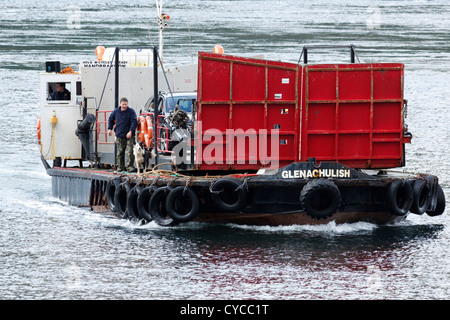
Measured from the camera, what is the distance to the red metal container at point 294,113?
18.3 meters

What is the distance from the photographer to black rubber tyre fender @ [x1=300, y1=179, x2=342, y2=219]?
695 inches

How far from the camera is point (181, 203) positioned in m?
18.3

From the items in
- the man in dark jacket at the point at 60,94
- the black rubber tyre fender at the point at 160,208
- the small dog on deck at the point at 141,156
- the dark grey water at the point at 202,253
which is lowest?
the dark grey water at the point at 202,253

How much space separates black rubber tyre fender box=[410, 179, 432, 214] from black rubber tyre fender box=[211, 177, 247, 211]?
10.6 ft

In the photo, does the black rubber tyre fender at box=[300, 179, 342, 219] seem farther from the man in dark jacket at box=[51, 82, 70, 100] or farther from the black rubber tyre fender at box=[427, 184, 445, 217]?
the man in dark jacket at box=[51, 82, 70, 100]

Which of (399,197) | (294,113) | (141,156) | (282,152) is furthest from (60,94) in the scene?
(399,197)

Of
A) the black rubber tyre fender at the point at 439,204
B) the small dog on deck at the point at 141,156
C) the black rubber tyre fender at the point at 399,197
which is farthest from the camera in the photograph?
the small dog on deck at the point at 141,156

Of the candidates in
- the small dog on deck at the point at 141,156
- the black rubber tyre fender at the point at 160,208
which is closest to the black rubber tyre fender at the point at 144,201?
the black rubber tyre fender at the point at 160,208

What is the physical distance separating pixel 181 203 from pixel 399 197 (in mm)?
4086

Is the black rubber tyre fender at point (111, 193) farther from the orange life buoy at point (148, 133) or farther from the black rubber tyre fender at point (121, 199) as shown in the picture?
the orange life buoy at point (148, 133)

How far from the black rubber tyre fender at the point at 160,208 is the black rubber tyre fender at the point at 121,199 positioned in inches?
35.0

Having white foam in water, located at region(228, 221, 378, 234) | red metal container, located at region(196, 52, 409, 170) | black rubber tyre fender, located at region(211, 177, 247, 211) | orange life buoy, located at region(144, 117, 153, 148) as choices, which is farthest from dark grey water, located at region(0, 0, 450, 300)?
orange life buoy, located at region(144, 117, 153, 148)

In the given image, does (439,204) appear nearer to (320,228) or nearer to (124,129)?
(320,228)

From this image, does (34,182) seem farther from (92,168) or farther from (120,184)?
(120,184)
